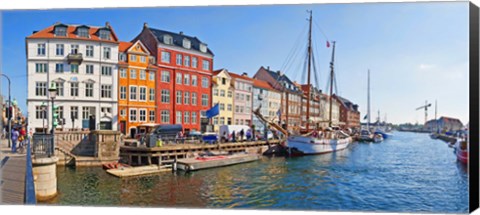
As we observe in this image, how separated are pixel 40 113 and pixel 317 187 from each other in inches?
288

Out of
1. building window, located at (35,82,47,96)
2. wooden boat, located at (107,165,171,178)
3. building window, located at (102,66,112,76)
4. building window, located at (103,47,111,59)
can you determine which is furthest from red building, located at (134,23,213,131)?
building window, located at (35,82,47,96)

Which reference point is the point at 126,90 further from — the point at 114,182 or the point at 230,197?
the point at 230,197

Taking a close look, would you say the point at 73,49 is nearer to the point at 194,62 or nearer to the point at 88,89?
the point at 88,89

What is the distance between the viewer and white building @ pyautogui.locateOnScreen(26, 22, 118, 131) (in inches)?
342

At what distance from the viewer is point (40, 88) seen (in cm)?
886

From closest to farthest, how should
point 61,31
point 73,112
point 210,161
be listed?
point 61,31 < point 73,112 < point 210,161

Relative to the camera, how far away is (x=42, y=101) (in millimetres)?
8891

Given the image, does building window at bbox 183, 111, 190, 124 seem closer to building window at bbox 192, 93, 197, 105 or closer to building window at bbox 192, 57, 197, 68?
building window at bbox 192, 93, 197, 105

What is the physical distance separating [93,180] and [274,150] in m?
9.28

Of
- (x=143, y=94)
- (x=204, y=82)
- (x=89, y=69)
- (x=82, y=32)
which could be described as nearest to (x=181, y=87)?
(x=204, y=82)

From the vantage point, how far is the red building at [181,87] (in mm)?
10094

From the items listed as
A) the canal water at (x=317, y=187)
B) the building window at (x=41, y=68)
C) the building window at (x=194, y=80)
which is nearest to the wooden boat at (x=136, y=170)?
the canal water at (x=317, y=187)

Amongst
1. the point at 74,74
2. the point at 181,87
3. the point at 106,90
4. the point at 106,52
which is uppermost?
the point at 106,52

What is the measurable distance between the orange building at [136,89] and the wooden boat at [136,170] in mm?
1665
